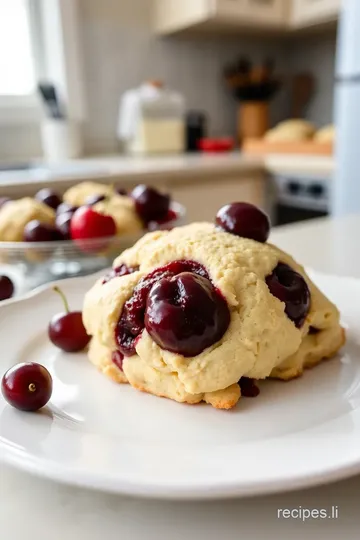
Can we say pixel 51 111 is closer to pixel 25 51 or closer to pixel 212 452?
pixel 25 51

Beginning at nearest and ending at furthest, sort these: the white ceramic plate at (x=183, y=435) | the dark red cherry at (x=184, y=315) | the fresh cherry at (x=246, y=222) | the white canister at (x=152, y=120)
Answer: the white ceramic plate at (x=183, y=435) → the dark red cherry at (x=184, y=315) → the fresh cherry at (x=246, y=222) → the white canister at (x=152, y=120)

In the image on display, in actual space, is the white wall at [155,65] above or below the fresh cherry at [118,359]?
above

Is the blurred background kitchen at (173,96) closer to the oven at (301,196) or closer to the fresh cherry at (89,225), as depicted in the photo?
the oven at (301,196)

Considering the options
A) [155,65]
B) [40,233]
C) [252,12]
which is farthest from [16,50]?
[40,233]

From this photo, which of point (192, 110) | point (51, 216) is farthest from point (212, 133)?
point (51, 216)

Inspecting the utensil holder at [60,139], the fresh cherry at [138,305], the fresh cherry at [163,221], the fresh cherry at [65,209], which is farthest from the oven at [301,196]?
the fresh cherry at [138,305]
